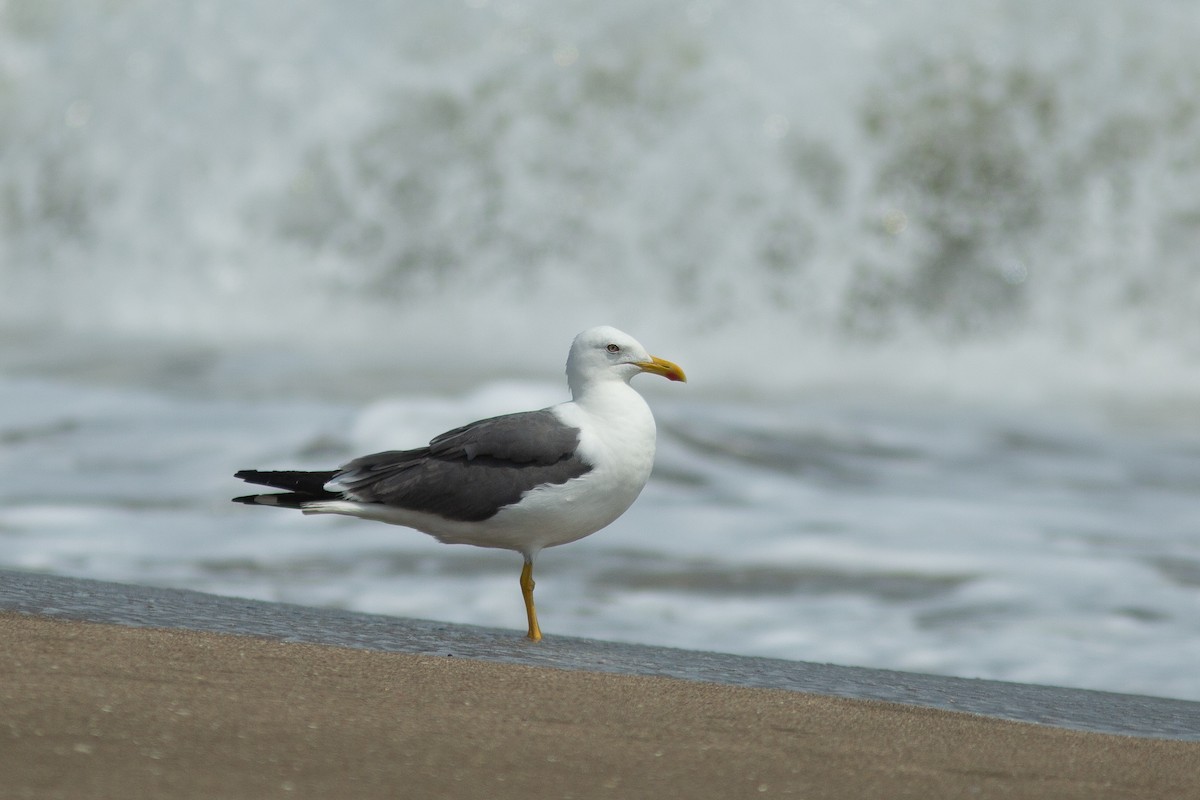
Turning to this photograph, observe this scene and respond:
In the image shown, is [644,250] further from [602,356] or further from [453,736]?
[453,736]

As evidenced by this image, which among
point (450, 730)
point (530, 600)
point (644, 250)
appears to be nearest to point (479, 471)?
point (530, 600)

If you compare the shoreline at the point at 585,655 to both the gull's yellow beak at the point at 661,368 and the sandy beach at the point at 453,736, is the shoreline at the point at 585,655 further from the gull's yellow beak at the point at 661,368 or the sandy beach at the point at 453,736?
the gull's yellow beak at the point at 661,368

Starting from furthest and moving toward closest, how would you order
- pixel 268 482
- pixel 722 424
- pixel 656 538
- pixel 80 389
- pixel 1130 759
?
1. pixel 80 389
2. pixel 722 424
3. pixel 656 538
4. pixel 268 482
5. pixel 1130 759

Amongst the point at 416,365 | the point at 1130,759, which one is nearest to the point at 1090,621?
the point at 1130,759

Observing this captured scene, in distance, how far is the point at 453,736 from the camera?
2.73m

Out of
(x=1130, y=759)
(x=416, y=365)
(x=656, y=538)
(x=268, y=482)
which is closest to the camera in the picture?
(x=1130, y=759)

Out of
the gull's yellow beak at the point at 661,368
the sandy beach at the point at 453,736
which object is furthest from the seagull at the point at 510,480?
the sandy beach at the point at 453,736

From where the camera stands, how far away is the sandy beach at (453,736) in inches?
95.8

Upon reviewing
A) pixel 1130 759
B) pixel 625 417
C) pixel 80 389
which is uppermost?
pixel 80 389

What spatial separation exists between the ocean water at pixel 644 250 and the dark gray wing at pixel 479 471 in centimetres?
269

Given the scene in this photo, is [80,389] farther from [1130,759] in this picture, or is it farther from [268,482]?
[1130,759]

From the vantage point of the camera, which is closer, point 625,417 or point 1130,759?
point 1130,759

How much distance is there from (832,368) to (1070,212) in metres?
2.23

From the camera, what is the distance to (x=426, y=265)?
456 inches
